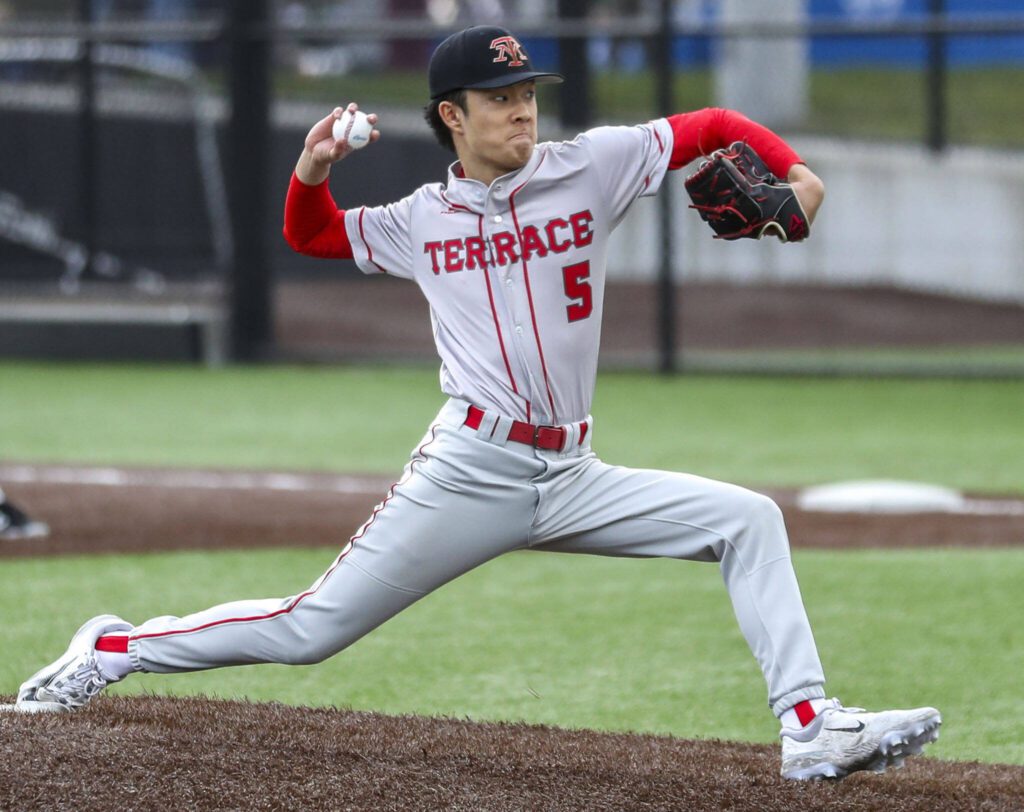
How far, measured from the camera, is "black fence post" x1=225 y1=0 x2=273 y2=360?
15.4 m

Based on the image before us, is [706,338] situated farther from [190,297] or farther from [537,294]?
[537,294]

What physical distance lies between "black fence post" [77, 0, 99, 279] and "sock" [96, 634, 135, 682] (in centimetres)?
1226

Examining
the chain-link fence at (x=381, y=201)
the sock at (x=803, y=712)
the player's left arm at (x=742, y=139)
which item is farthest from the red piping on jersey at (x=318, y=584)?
the chain-link fence at (x=381, y=201)

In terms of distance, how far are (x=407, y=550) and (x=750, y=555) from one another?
0.82m

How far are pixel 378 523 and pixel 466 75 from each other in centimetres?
112

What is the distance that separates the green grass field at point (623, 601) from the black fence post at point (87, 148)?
13.9ft

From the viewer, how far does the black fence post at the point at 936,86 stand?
1556 centimetres

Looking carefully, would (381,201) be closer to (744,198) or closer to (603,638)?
(603,638)

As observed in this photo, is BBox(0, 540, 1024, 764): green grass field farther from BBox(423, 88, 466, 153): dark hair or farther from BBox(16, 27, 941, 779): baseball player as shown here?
BBox(423, 88, 466, 153): dark hair

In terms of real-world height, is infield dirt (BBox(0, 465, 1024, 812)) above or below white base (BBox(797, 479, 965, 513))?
above

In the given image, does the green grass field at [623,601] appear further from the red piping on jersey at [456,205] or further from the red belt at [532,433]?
the red piping on jersey at [456,205]

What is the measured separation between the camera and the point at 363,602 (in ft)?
14.1

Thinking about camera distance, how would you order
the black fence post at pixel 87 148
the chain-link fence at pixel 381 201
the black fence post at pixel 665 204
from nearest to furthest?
the black fence post at pixel 665 204 → the chain-link fence at pixel 381 201 → the black fence post at pixel 87 148

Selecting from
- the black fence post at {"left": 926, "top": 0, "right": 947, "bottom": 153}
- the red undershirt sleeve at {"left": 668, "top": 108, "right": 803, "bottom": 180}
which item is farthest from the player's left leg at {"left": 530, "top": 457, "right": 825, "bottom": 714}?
the black fence post at {"left": 926, "top": 0, "right": 947, "bottom": 153}
